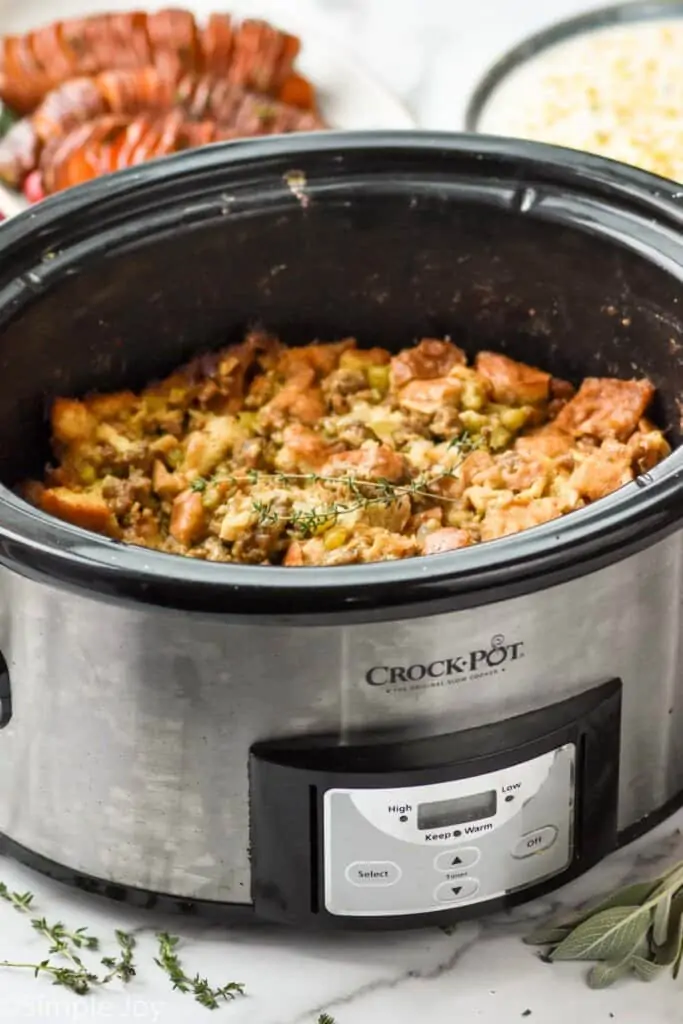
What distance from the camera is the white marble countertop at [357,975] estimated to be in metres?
1.27

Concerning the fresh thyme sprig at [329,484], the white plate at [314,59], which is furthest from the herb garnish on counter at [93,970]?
the white plate at [314,59]

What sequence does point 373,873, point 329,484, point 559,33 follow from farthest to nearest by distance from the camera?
point 559,33 → point 329,484 → point 373,873

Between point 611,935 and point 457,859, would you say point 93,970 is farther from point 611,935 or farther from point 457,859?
point 611,935

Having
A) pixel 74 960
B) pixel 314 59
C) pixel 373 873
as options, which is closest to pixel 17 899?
pixel 74 960

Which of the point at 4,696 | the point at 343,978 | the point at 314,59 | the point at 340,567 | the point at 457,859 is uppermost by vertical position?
the point at 314,59

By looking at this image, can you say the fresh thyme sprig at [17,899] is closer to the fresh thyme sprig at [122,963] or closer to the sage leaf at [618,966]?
the fresh thyme sprig at [122,963]

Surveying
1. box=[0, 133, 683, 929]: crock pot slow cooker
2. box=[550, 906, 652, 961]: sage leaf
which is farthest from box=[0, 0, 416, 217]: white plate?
box=[550, 906, 652, 961]: sage leaf

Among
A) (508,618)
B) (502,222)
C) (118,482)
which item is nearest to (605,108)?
(502,222)

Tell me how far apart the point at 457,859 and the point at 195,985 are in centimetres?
22

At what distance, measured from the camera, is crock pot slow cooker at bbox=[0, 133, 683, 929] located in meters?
1.15

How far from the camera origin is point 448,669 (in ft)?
3.85

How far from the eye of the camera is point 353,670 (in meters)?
1.17

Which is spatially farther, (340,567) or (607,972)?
(607,972)

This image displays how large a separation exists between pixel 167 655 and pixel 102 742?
114 mm
